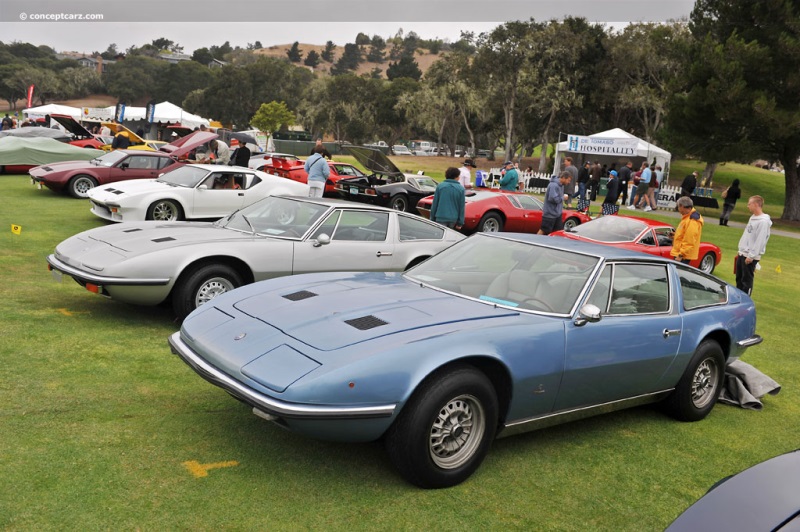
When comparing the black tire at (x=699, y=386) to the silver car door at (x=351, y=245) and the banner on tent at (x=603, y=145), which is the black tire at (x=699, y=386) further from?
the banner on tent at (x=603, y=145)

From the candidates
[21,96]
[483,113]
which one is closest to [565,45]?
[483,113]

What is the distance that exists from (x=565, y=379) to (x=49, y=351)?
407cm

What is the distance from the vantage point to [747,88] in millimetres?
27141

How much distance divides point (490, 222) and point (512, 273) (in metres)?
10.4

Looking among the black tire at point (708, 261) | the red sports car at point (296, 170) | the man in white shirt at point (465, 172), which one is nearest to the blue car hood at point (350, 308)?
the black tire at point (708, 261)

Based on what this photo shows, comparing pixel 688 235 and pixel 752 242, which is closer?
pixel 688 235

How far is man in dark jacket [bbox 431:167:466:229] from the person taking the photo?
10.7 meters

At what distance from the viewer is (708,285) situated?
226 inches

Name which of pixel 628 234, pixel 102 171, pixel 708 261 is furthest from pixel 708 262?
pixel 102 171

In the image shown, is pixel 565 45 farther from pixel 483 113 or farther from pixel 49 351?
pixel 49 351

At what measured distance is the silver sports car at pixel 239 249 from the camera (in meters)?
6.33

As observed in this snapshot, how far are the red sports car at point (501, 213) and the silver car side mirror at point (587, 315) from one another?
33.9ft

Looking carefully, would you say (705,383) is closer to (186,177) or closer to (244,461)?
(244,461)

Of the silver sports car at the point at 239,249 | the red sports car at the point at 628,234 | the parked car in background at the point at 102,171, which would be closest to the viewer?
the silver sports car at the point at 239,249
